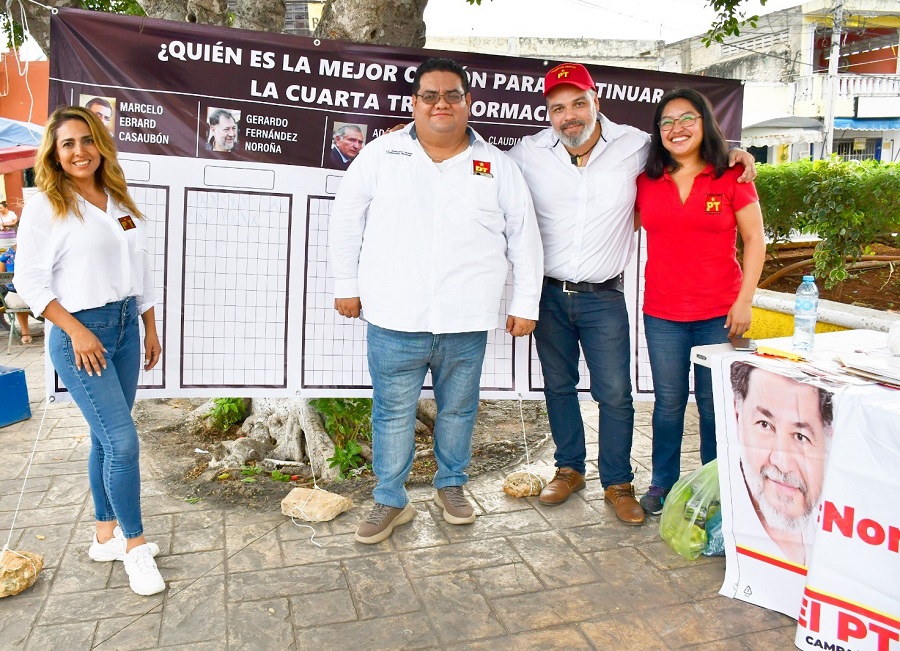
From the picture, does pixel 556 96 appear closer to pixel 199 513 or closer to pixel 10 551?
pixel 199 513

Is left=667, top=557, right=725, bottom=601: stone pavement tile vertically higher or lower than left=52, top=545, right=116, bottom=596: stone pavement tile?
higher

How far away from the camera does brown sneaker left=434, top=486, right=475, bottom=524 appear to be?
359cm

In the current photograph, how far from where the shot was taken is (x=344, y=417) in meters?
4.45

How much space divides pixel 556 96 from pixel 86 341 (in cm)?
225

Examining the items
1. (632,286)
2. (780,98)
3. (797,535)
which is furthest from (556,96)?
(780,98)

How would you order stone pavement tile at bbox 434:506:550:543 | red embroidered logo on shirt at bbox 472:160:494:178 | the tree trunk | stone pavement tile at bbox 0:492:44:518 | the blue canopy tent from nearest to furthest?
1. red embroidered logo on shirt at bbox 472:160:494:178
2. stone pavement tile at bbox 434:506:550:543
3. stone pavement tile at bbox 0:492:44:518
4. the tree trunk
5. the blue canopy tent

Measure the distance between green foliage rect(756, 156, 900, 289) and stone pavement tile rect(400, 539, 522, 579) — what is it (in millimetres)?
4150

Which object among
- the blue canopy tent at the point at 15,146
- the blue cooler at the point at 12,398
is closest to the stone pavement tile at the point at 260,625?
→ the blue cooler at the point at 12,398

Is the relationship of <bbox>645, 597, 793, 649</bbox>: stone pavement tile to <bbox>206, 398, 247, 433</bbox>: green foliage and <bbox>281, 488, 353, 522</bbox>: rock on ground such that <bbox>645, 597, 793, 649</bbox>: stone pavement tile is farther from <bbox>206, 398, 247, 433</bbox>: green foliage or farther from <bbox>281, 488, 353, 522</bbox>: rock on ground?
<bbox>206, 398, 247, 433</bbox>: green foliage

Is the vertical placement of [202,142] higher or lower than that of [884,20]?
lower

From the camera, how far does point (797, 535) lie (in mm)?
2779

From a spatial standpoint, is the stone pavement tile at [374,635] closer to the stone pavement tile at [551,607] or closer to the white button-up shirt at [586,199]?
the stone pavement tile at [551,607]

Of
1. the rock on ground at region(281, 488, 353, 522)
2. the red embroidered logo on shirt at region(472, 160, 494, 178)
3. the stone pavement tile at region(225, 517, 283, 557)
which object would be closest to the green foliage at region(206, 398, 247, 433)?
the rock on ground at region(281, 488, 353, 522)

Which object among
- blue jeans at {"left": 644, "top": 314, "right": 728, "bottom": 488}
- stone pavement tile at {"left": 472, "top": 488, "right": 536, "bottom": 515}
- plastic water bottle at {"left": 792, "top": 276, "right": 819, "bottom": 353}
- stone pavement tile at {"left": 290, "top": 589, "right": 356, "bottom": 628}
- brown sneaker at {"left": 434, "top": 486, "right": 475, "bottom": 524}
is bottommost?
stone pavement tile at {"left": 290, "top": 589, "right": 356, "bottom": 628}
